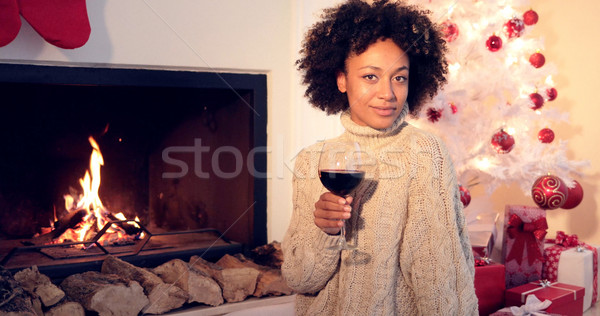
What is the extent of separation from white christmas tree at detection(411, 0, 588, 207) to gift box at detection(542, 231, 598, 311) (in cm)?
31

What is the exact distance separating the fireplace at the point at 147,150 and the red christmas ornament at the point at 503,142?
1.17 m

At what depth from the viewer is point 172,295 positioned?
6.87 ft

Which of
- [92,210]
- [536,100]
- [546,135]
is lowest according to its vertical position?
[92,210]

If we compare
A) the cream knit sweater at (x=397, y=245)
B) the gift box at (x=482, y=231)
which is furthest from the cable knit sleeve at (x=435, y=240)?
the gift box at (x=482, y=231)

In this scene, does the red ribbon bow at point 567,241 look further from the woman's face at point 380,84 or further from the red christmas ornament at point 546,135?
the woman's face at point 380,84

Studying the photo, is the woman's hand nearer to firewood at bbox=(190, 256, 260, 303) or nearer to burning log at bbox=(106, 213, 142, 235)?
firewood at bbox=(190, 256, 260, 303)

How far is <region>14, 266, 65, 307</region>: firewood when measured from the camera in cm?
190

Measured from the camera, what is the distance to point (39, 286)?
75.5 inches

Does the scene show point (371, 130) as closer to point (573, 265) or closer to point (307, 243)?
point (307, 243)

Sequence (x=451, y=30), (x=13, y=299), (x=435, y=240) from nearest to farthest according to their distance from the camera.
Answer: (x=435, y=240) → (x=13, y=299) → (x=451, y=30)

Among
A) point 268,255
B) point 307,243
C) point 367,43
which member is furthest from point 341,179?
point 268,255

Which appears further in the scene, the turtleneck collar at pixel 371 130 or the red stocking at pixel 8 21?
the red stocking at pixel 8 21

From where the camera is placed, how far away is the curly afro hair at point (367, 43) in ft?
4.47

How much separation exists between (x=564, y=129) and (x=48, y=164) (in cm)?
287
